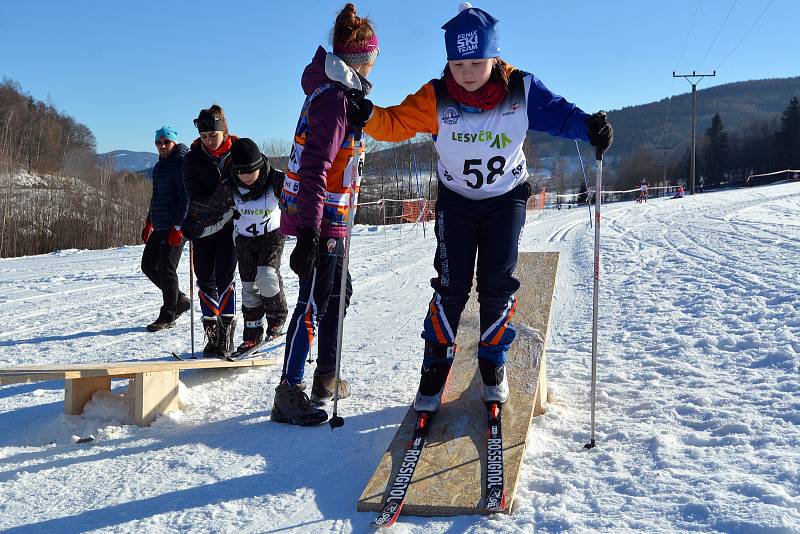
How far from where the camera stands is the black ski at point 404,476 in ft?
7.98

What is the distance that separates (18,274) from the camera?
1188 cm

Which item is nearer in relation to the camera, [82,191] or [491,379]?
[491,379]

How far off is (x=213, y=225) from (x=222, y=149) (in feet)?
2.16

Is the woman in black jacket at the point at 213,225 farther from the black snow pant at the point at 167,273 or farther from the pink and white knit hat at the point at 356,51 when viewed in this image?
the pink and white knit hat at the point at 356,51

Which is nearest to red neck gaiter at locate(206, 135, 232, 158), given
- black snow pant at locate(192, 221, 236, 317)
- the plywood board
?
black snow pant at locate(192, 221, 236, 317)

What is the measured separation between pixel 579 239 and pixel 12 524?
1363 cm

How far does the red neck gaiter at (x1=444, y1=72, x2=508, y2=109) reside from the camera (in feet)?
10.5

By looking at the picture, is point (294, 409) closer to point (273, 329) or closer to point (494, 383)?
point (494, 383)

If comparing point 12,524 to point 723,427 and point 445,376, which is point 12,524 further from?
point 723,427

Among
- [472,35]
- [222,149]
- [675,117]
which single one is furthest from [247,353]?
[675,117]

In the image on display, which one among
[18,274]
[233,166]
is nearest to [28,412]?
[233,166]

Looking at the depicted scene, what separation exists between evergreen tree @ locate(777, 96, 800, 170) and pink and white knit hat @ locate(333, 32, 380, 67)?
8843 cm

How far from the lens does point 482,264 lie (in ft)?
10.9

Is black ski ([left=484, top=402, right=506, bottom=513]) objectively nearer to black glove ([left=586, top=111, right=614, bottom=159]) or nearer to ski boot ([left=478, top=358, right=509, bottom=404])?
ski boot ([left=478, top=358, right=509, bottom=404])
